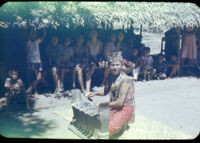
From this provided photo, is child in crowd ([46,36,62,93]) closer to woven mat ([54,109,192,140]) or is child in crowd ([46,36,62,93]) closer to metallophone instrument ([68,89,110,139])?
woven mat ([54,109,192,140])

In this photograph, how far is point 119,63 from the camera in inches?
226

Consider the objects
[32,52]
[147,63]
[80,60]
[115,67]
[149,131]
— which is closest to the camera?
[115,67]

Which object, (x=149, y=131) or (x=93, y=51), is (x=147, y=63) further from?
(x=149, y=131)

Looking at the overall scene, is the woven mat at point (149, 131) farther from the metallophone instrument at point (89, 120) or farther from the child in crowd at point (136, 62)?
the child in crowd at point (136, 62)

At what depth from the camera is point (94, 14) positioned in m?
8.91

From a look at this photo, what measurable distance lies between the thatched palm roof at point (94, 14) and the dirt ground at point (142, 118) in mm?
2376

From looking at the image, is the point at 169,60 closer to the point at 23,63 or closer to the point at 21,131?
the point at 23,63

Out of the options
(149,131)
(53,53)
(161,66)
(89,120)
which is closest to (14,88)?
(53,53)

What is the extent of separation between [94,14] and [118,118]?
14.3 ft

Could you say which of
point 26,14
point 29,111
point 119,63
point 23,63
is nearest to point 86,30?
point 23,63

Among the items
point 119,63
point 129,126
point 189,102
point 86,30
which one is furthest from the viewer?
point 86,30

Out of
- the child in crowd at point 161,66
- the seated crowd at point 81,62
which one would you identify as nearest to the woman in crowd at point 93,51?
the seated crowd at point 81,62

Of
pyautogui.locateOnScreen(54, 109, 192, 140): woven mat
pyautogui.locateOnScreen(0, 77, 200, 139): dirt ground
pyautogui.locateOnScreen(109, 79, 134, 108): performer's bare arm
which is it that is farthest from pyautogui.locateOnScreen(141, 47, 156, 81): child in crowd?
pyautogui.locateOnScreen(109, 79, 134, 108): performer's bare arm

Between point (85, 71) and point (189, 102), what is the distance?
355 cm
